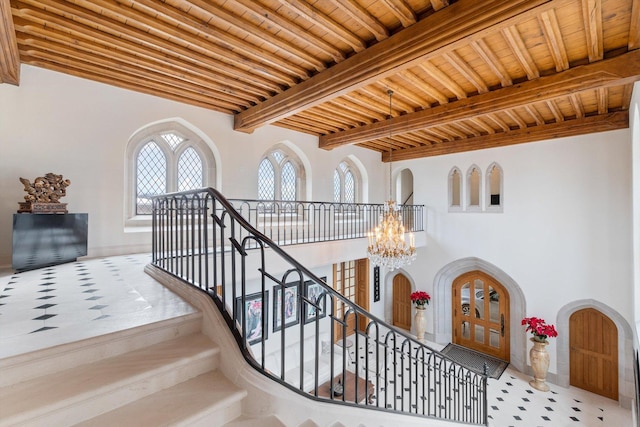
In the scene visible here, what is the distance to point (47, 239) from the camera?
346 centimetres

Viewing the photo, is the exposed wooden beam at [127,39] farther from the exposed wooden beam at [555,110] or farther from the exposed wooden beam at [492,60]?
the exposed wooden beam at [555,110]

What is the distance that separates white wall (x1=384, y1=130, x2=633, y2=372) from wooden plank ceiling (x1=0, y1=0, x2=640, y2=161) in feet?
3.14

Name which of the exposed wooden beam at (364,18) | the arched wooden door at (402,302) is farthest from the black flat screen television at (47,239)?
the arched wooden door at (402,302)

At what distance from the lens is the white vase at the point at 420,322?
7.49m

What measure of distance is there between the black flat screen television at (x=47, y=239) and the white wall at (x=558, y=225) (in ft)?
24.9

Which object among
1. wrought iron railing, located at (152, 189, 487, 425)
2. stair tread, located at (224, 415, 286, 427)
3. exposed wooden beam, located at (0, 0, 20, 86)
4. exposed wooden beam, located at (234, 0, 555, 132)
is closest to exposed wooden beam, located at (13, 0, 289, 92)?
exposed wooden beam, located at (0, 0, 20, 86)

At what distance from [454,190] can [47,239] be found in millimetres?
8232

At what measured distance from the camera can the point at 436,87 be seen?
442 centimetres

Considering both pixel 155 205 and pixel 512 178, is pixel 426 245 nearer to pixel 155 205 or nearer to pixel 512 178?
pixel 512 178

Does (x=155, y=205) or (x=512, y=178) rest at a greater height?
(x=512, y=178)

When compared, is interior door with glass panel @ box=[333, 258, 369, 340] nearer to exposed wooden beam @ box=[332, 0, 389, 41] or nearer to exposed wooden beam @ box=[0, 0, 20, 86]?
exposed wooden beam @ box=[332, 0, 389, 41]

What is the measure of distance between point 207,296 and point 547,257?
6.96m

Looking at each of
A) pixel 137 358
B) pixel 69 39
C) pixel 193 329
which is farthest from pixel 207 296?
pixel 69 39

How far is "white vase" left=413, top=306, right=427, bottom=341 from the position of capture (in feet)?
24.6
